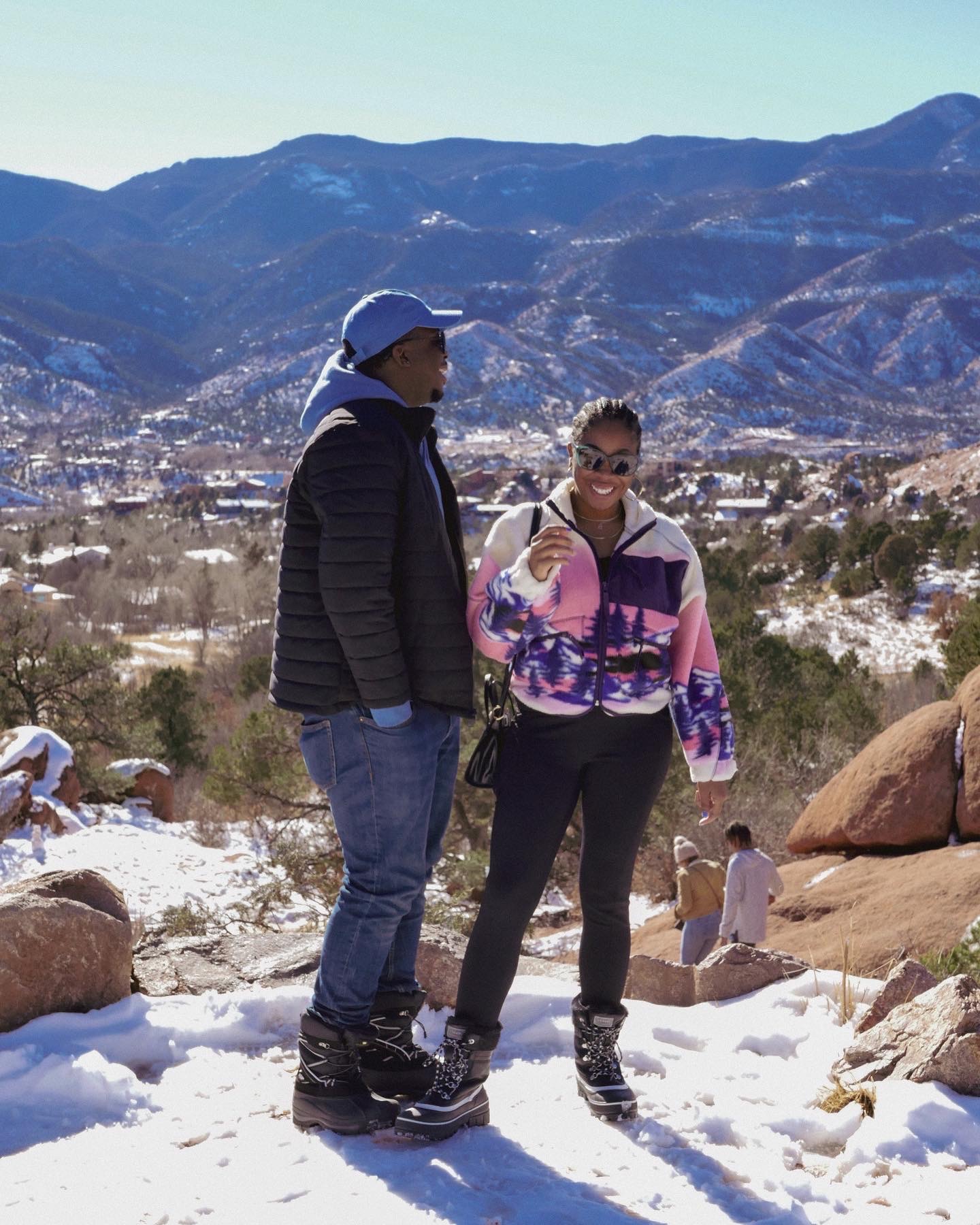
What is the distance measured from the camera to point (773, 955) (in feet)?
13.4

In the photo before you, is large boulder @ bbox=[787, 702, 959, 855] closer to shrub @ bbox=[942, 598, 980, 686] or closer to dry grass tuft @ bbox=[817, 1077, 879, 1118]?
shrub @ bbox=[942, 598, 980, 686]

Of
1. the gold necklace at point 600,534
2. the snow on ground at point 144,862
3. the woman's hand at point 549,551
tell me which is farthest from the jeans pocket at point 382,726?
the snow on ground at point 144,862

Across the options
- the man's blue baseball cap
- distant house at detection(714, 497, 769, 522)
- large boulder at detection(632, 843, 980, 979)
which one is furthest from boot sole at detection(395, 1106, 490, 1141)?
distant house at detection(714, 497, 769, 522)

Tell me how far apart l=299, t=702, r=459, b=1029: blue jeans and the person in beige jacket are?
441 cm

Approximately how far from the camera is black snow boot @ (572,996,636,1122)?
2885 mm

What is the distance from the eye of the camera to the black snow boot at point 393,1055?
295cm

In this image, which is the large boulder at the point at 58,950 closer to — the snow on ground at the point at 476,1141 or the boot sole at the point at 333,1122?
the snow on ground at the point at 476,1141

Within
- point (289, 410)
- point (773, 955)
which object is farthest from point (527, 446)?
point (773, 955)

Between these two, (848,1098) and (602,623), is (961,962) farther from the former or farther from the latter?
(602,623)

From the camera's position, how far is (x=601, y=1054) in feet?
9.68

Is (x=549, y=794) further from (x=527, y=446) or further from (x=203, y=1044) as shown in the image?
(x=527, y=446)

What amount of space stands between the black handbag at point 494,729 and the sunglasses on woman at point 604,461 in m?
0.18

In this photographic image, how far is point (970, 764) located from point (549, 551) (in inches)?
223

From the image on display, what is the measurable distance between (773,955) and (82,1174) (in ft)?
8.02
